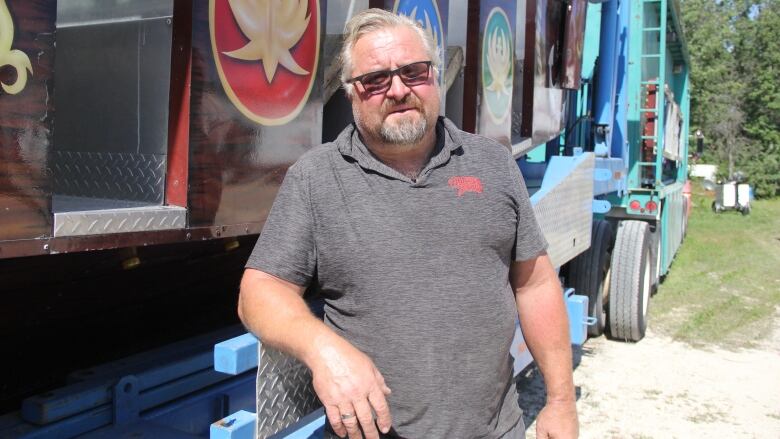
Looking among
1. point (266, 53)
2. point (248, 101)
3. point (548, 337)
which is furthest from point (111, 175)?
point (548, 337)

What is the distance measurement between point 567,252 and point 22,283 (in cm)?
309

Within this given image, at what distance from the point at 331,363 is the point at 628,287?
562 centimetres

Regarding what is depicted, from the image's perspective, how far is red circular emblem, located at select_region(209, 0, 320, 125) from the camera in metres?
2.00

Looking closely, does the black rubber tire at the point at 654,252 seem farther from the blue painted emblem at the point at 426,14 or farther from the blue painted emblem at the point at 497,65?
the blue painted emblem at the point at 426,14

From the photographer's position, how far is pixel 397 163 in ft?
5.97

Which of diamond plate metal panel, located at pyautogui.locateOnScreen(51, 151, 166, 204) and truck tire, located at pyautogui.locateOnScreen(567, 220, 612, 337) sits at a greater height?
diamond plate metal panel, located at pyautogui.locateOnScreen(51, 151, 166, 204)

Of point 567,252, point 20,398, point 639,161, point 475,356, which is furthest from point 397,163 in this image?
point 639,161

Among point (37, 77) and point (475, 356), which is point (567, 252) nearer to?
point (475, 356)

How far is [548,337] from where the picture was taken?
194 centimetres

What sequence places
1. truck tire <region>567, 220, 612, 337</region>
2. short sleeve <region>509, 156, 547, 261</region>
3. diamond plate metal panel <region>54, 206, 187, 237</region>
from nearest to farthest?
diamond plate metal panel <region>54, 206, 187, 237</region>, short sleeve <region>509, 156, 547, 261</region>, truck tire <region>567, 220, 612, 337</region>

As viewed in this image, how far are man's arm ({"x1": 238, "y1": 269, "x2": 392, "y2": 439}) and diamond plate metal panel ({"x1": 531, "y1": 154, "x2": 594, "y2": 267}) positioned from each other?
2.38m

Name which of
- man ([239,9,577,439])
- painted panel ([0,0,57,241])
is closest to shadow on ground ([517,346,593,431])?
man ([239,9,577,439])

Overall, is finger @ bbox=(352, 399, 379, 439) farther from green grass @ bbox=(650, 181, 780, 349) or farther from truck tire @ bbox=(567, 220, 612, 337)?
green grass @ bbox=(650, 181, 780, 349)

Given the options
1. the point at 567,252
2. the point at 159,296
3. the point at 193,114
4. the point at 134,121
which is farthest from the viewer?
the point at 567,252
